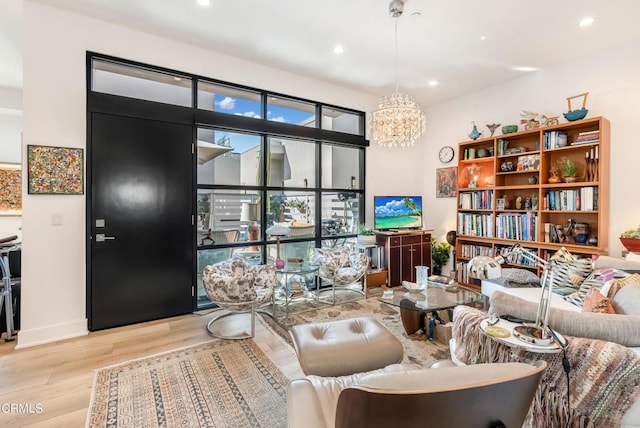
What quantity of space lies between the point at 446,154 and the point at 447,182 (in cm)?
51

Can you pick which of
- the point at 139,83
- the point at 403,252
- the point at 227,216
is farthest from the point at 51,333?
the point at 403,252

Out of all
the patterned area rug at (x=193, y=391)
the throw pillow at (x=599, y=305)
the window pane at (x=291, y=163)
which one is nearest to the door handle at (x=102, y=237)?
the patterned area rug at (x=193, y=391)

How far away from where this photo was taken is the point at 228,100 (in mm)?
4035

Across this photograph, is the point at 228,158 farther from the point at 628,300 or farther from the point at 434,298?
the point at 628,300

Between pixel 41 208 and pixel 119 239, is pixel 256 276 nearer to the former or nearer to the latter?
pixel 119 239

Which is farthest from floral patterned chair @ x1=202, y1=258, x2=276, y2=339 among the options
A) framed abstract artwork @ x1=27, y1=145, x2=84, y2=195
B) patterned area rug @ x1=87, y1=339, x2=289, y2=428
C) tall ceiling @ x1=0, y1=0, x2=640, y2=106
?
tall ceiling @ x1=0, y1=0, x2=640, y2=106

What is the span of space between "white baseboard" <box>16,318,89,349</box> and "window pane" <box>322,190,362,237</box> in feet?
10.5

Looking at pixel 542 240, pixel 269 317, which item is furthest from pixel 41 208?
pixel 542 240

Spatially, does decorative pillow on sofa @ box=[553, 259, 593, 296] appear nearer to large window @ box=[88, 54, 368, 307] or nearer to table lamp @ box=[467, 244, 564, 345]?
table lamp @ box=[467, 244, 564, 345]

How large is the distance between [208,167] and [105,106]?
1208mm

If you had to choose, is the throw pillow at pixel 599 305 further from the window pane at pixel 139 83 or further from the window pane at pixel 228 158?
the window pane at pixel 139 83

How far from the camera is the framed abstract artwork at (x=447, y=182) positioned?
5297 millimetres

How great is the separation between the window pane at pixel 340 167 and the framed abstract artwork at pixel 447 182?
60.7 inches

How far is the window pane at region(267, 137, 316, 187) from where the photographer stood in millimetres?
4398
